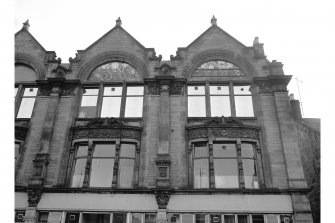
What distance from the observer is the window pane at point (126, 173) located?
1525cm

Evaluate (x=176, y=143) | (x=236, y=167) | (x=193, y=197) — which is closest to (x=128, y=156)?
(x=176, y=143)

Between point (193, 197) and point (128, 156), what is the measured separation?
160 inches

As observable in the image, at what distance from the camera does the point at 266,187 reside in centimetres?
1477

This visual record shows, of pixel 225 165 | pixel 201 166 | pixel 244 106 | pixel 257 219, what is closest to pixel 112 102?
pixel 201 166

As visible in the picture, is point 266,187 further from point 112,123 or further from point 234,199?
point 112,123

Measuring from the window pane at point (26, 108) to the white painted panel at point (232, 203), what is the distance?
994 cm

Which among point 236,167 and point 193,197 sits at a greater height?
point 236,167

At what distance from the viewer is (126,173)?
15.5 m

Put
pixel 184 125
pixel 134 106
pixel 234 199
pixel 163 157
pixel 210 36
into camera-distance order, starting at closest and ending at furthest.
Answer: pixel 234 199
pixel 163 157
pixel 184 125
pixel 134 106
pixel 210 36

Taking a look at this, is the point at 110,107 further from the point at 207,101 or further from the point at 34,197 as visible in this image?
the point at 34,197

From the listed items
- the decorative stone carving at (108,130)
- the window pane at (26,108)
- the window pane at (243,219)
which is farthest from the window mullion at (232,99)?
the window pane at (26,108)

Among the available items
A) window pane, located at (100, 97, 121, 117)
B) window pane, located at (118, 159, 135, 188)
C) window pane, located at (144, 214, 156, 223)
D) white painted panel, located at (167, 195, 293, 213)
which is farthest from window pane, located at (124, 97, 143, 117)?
window pane, located at (144, 214, 156, 223)

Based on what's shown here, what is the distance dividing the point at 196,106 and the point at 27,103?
10130mm

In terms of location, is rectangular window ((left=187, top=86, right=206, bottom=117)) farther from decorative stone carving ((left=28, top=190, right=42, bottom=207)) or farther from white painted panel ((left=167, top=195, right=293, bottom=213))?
decorative stone carving ((left=28, top=190, right=42, bottom=207))
